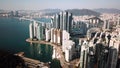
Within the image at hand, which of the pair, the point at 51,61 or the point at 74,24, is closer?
the point at 51,61

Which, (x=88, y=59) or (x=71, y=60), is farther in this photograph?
(x=71, y=60)

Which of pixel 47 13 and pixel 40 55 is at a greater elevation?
pixel 47 13

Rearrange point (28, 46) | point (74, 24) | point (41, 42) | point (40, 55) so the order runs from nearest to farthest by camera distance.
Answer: point (40, 55), point (28, 46), point (41, 42), point (74, 24)

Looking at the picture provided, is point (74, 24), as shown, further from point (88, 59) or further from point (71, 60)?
point (88, 59)

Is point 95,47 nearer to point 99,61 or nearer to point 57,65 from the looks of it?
point 99,61

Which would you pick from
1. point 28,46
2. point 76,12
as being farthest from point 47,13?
point 28,46

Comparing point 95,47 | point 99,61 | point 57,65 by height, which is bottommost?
point 57,65

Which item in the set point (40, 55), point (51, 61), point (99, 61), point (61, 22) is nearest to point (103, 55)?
point (99, 61)

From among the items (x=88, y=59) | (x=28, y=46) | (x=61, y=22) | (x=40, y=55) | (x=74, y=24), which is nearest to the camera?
(x=88, y=59)

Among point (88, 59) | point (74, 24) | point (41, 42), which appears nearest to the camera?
point (88, 59)
